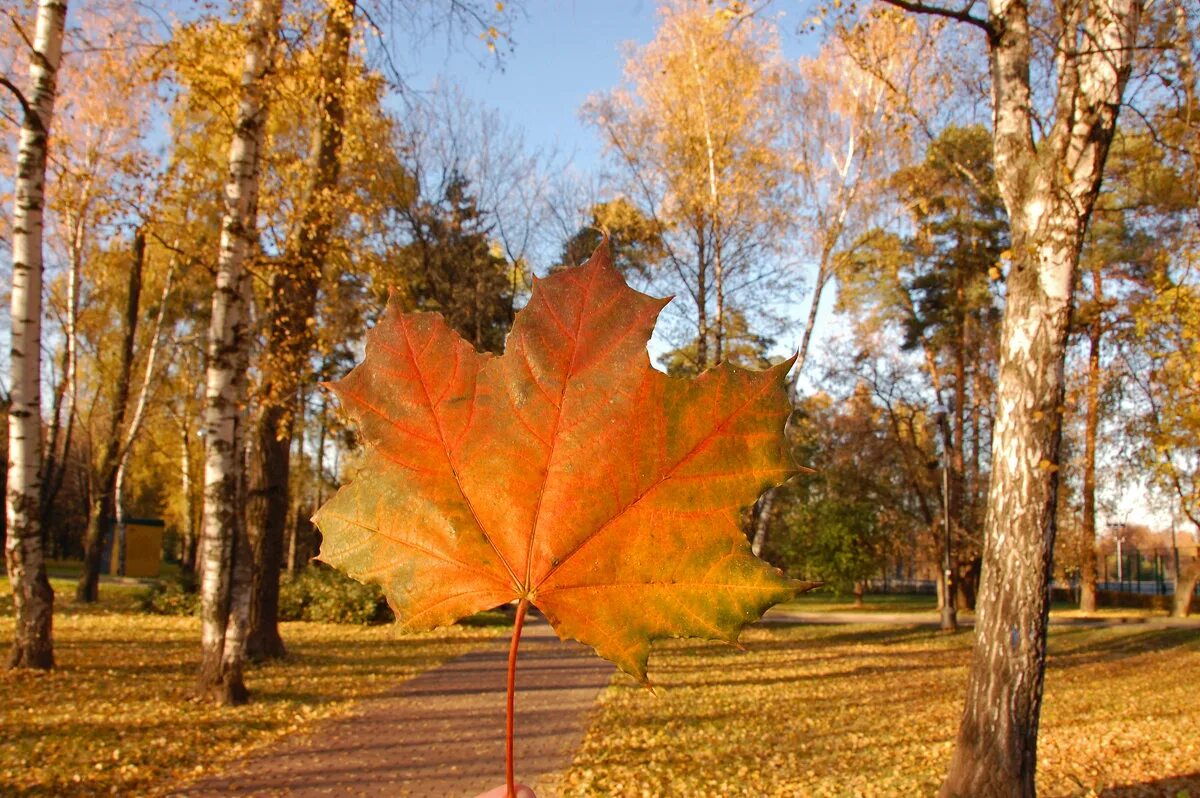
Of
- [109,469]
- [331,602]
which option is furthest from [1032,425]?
[109,469]

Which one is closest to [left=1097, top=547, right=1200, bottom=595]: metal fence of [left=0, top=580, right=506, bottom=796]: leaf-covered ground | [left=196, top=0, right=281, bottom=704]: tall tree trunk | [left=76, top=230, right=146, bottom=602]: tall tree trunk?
[left=0, top=580, right=506, bottom=796]: leaf-covered ground

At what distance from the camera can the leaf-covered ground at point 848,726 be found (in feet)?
23.3

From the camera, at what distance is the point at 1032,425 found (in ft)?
18.2

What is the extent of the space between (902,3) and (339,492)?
20.1 ft

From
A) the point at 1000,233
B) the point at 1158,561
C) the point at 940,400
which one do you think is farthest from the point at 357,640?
the point at 1158,561

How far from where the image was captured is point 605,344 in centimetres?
88

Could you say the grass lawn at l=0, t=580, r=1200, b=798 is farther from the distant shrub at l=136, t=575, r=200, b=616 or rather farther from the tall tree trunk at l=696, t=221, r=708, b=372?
the tall tree trunk at l=696, t=221, r=708, b=372

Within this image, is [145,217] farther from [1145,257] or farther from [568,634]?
[1145,257]

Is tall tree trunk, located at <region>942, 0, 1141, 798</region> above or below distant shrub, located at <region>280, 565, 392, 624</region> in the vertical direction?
above

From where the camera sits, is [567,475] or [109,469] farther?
[109,469]

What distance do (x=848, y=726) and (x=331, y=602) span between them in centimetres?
1205

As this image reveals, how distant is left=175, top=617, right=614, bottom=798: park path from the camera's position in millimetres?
6598

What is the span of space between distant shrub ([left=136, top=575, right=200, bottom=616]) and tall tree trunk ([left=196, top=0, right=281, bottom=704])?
10544 mm

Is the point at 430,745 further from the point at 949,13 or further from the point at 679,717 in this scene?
the point at 949,13
